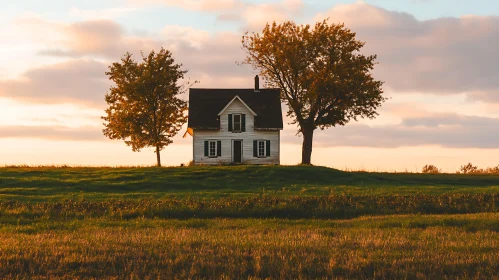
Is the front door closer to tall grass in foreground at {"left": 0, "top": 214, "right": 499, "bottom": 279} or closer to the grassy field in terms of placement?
the grassy field

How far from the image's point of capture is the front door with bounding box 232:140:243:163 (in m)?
64.1

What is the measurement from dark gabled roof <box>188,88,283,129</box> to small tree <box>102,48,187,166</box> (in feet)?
7.15

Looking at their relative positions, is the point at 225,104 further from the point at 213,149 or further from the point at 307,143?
the point at 307,143

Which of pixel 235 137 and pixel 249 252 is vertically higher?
pixel 235 137

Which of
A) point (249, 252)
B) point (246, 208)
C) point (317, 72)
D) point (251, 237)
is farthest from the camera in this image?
point (317, 72)

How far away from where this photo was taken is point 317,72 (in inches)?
2473

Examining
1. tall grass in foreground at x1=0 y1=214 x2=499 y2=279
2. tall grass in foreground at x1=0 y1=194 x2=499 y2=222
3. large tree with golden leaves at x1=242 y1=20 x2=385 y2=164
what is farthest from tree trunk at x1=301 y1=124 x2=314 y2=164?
tall grass in foreground at x1=0 y1=214 x2=499 y2=279

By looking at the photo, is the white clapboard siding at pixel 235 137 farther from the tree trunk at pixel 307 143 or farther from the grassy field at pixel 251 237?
the grassy field at pixel 251 237

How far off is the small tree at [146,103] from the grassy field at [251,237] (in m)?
27.7

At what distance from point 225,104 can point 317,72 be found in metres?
10.8

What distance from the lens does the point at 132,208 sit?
85.5 ft

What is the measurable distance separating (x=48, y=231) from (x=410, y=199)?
690 inches

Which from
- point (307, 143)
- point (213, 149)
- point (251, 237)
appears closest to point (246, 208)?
point (251, 237)

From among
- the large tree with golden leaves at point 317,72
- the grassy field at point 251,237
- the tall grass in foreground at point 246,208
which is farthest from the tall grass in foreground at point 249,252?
the large tree with golden leaves at point 317,72
